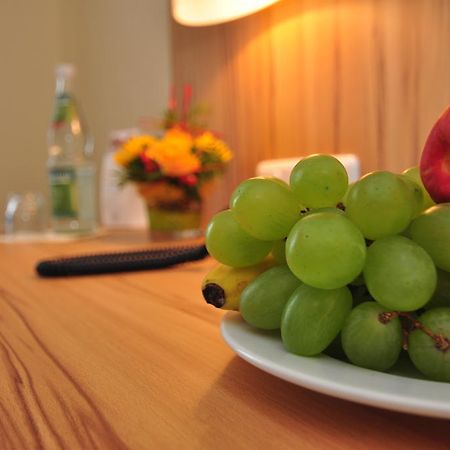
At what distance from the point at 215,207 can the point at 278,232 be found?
49.9 inches

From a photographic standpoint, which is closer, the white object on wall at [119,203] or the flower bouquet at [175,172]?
the flower bouquet at [175,172]

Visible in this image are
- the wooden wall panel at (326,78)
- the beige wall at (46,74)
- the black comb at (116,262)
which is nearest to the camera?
the black comb at (116,262)

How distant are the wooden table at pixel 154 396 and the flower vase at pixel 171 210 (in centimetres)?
72

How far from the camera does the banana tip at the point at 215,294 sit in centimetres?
37

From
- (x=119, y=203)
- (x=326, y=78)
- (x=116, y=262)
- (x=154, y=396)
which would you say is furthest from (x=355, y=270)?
(x=119, y=203)

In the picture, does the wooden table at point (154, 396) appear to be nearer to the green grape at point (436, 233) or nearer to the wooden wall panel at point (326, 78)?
the green grape at point (436, 233)

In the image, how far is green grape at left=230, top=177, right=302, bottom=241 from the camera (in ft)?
1.11

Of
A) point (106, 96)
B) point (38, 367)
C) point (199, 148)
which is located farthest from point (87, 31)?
point (38, 367)

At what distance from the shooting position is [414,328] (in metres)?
0.28

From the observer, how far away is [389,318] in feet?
0.92

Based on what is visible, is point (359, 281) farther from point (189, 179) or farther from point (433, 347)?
point (189, 179)

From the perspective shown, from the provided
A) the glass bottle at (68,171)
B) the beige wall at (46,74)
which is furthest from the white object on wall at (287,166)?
the beige wall at (46,74)

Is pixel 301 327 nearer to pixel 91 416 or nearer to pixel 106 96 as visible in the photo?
pixel 91 416

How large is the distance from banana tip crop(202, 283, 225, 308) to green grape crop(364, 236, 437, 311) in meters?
0.12
